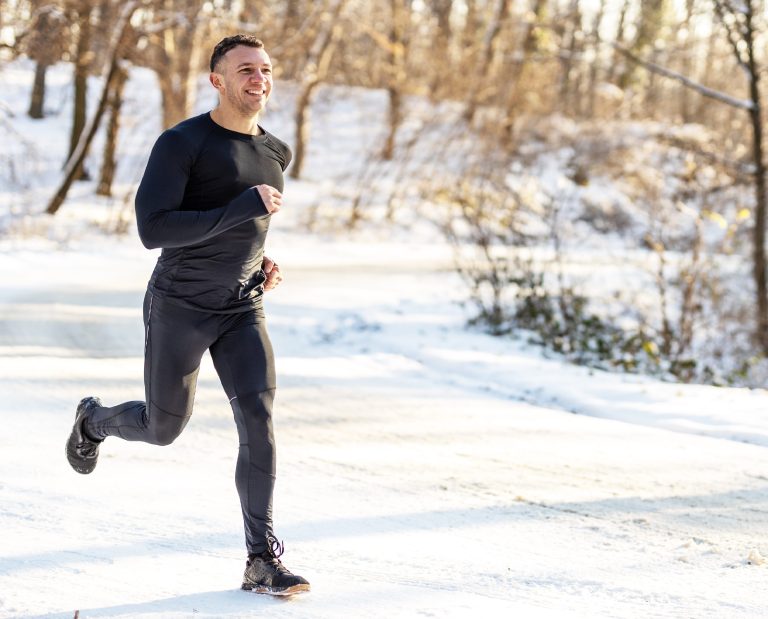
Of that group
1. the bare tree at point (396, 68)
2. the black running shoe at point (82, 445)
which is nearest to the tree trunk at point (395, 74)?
the bare tree at point (396, 68)

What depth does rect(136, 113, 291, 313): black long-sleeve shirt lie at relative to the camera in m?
3.51

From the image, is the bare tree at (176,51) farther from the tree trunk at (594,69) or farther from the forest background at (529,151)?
the tree trunk at (594,69)

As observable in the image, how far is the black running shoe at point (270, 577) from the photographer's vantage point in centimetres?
361

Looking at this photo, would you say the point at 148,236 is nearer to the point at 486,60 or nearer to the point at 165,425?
the point at 165,425

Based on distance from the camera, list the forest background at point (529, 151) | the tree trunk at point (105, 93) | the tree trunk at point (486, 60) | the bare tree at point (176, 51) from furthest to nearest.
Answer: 1. the tree trunk at point (486, 60)
2. the bare tree at point (176, 51)
3. the tree trunk at point (105, 93)
4. the forest background at point (529, 151)

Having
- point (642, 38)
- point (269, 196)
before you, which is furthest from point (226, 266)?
point (642, 38)

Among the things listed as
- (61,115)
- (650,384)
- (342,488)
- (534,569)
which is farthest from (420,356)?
(61,115)

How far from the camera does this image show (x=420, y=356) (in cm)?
916

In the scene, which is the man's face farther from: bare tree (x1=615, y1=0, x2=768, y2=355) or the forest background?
bare tree (x1=615, y1=0, x2=768, y2=355)

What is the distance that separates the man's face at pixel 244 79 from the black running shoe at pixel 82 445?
162 cm

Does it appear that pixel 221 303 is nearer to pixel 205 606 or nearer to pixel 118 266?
pixel 205 606

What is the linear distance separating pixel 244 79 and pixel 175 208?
0.53 meters

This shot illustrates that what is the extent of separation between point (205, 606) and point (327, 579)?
56 centimetres

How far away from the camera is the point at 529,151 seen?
29453 mm
